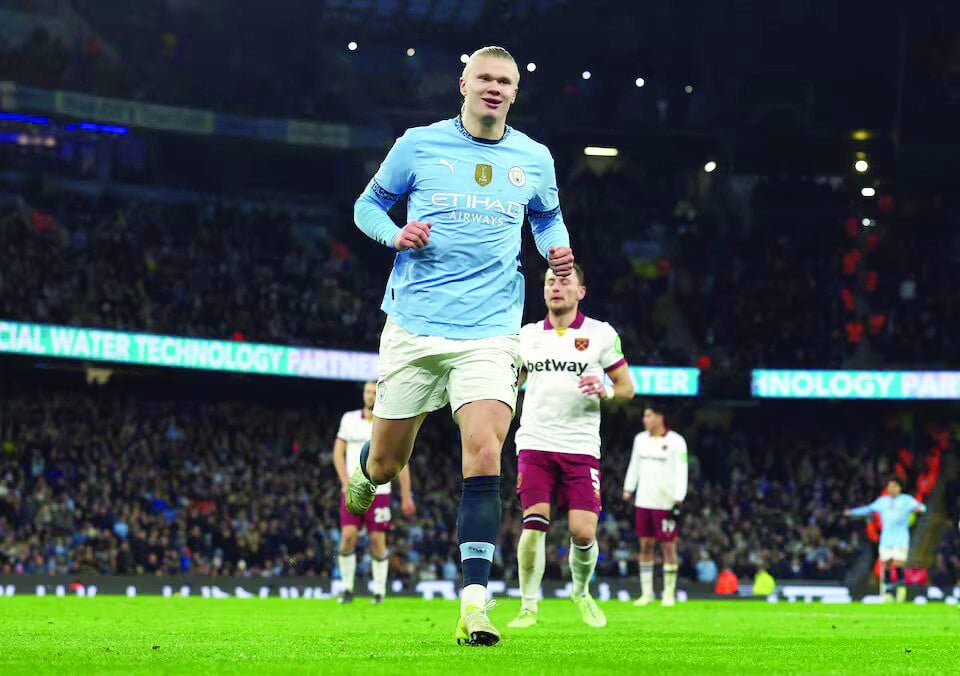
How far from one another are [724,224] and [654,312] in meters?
4.18

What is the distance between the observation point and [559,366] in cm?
1156

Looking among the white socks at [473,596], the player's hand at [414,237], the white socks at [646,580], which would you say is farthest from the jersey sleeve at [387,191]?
the white socks at [646,580]

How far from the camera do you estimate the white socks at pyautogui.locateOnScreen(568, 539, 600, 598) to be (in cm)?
1130

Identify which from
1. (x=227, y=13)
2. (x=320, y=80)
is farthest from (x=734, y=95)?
(x=227, y=13)

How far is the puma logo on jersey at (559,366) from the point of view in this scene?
11.4m

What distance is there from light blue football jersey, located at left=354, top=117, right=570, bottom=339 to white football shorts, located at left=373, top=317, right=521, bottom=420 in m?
0.07

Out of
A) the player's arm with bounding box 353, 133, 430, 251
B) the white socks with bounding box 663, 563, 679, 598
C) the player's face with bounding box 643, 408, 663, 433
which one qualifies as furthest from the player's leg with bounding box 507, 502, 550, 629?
the player's face with bounding box 643, 408, 663, 433

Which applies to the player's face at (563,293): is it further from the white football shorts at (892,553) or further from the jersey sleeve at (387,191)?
the white football shorts at (892,553)

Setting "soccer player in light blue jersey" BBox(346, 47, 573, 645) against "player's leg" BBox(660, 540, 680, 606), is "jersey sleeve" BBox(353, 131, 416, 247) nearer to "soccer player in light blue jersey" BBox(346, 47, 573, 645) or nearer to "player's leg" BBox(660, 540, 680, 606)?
"soccer player in light blue jersey" BBox(346, 47, 573, 645)

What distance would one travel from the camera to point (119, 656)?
6.23m

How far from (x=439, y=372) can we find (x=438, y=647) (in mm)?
1406

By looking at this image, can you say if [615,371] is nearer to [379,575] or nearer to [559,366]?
[559,366]

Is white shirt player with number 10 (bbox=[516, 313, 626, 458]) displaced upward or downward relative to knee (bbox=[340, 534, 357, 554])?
upward

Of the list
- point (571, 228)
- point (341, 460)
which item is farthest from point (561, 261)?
point (571, 228)
